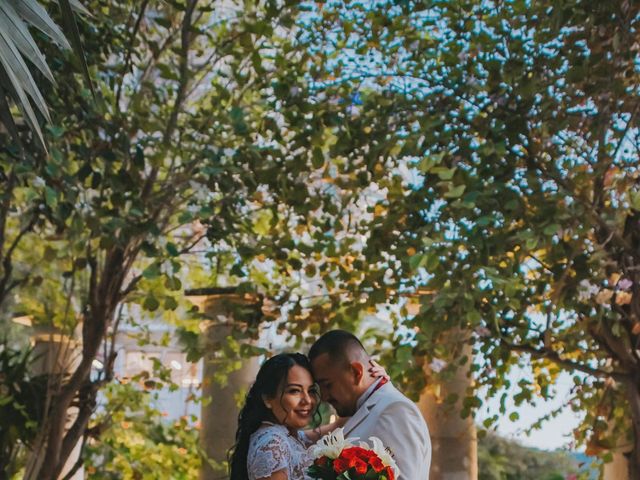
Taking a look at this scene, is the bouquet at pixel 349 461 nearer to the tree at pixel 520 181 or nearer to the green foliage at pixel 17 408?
the tree at pixel 520 181

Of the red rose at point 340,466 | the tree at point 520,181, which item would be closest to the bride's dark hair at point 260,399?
the red rose at point 340,466

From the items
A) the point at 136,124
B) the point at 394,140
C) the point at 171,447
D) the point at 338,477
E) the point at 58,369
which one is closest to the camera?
the point at 338,477

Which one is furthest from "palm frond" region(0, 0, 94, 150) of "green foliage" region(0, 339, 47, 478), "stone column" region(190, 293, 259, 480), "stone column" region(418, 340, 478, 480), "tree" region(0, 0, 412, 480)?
"stone column" region(190, 293, 259, 480)

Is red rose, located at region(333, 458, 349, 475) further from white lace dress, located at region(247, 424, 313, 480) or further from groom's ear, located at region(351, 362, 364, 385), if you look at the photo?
groom's ear, located at region(351, 362, 364, 385)

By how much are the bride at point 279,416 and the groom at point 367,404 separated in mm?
58

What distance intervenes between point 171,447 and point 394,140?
501cm

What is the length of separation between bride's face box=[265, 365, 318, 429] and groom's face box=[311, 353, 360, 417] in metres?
0.09

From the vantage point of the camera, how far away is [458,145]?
18.5 ft

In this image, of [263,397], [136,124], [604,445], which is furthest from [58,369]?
[263,397]

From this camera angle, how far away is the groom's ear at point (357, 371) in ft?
10.6

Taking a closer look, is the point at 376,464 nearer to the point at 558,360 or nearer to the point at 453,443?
the point at 558,360

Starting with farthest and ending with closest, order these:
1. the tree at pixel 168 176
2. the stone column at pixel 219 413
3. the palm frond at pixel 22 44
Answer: the stone column at pixel 219 413, the tree at pixel 168 176, the palm frond at pixel 22 44

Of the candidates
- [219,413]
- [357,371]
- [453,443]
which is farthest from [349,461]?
[219,413]

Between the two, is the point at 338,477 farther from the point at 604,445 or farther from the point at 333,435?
the point at 604,445
